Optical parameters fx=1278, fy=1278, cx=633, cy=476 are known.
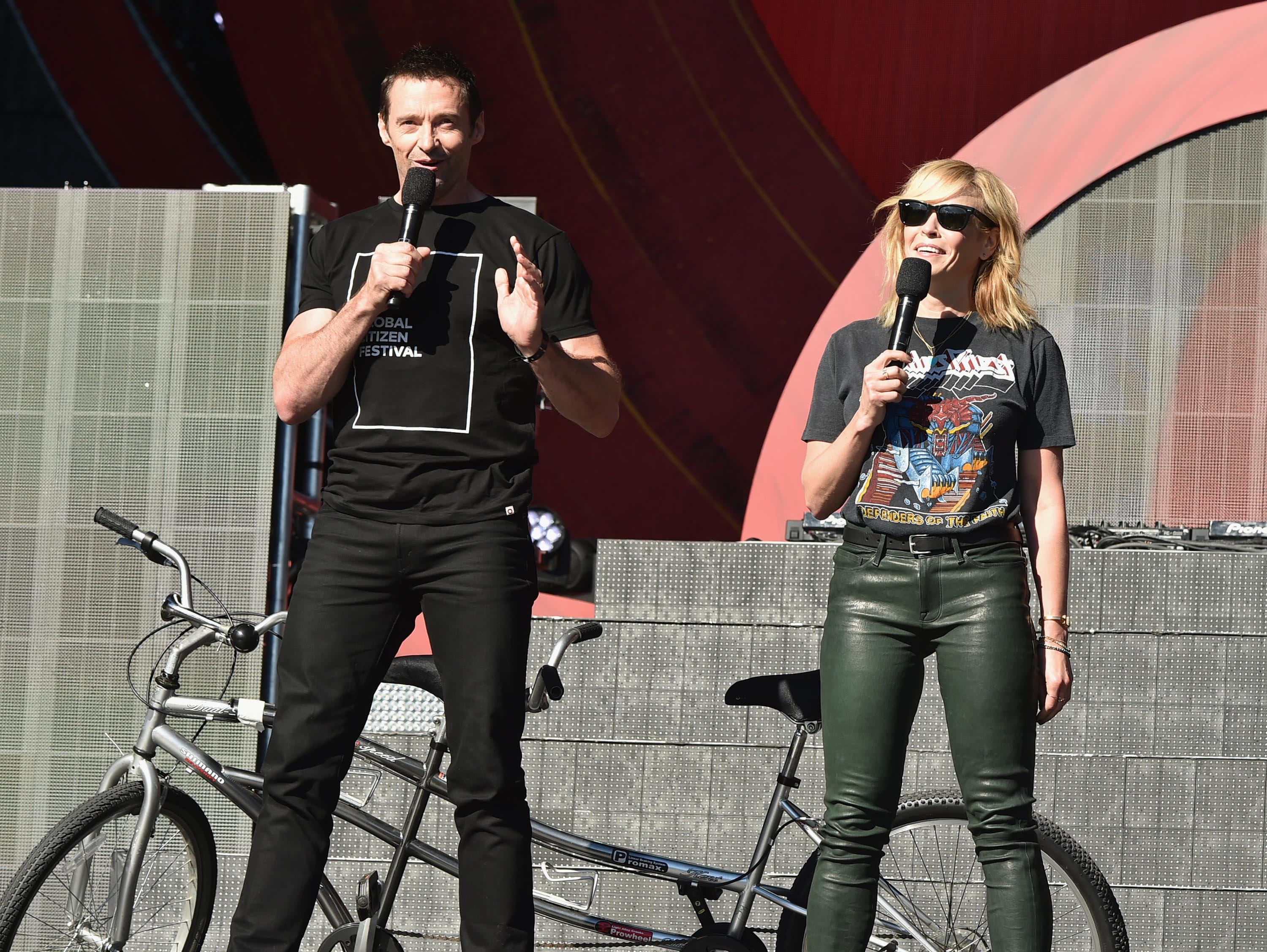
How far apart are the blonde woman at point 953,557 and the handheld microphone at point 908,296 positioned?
0.04 m

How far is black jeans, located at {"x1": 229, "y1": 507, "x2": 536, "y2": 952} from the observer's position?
7.00 ft

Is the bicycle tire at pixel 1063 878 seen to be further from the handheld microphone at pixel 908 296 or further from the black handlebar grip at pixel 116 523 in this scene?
the black handlebar grip at pixel 116 523

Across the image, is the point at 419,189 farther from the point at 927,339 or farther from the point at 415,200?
the point at 927,339

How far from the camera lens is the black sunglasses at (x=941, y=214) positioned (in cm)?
227

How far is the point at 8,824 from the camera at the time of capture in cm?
359

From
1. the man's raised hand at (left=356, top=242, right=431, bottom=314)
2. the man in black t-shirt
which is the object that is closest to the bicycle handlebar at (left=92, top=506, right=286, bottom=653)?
the man in black t-shirt

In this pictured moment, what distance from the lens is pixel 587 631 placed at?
2.84m

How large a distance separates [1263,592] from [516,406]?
227cm

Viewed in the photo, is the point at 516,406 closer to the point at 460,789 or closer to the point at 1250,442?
the point at 460,789

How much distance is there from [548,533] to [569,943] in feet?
4.59

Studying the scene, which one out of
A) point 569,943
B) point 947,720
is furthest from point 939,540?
point 569,943

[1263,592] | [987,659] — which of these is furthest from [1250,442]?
[987,659]

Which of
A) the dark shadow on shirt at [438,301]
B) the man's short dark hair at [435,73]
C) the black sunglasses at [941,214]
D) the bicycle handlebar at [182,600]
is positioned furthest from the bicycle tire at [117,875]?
the black sunglasses at [941,214]

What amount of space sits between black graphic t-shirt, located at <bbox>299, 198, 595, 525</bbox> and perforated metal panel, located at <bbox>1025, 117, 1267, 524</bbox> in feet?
8.56
